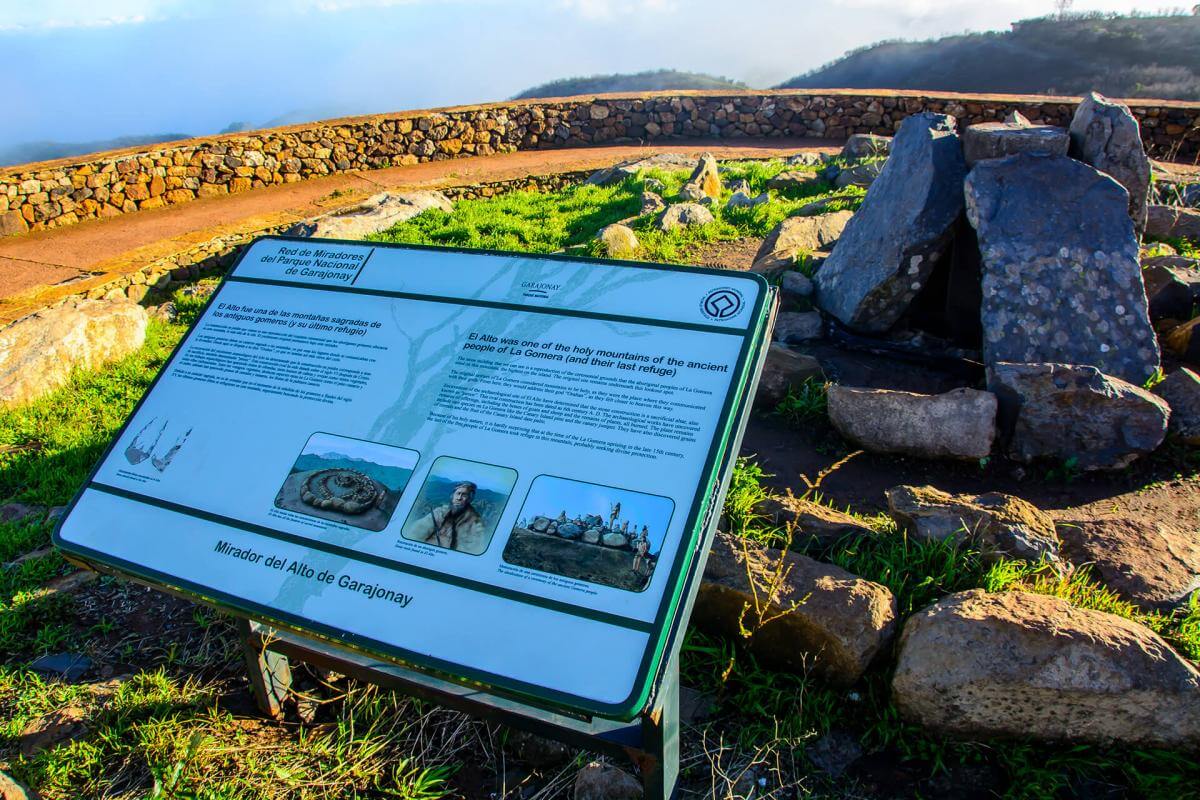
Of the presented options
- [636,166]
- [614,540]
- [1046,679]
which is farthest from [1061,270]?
[636,166]

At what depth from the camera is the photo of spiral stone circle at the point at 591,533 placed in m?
1.71

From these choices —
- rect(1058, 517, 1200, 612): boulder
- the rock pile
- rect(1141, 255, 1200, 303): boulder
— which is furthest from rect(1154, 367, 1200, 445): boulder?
rect(1141, 255, 1200, 303): boulder

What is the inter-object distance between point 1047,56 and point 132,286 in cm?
3125

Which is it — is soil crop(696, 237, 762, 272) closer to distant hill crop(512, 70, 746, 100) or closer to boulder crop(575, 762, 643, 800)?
boulder crop(575, 762, 643, 800)

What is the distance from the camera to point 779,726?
2.39 meters

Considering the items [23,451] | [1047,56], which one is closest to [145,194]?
[23,451]

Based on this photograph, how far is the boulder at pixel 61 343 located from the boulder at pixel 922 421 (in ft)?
15.5

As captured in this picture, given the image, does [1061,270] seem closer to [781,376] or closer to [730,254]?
[781,376]

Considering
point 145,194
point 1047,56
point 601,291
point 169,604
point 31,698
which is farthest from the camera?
point 1047,56

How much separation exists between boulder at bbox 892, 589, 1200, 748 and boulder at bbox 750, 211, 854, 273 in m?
3.45

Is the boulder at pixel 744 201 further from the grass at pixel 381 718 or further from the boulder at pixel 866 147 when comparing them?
the grass at pixel 381 718

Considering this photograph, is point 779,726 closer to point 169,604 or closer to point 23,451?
point 169,604

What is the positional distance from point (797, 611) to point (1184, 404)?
8.23ft

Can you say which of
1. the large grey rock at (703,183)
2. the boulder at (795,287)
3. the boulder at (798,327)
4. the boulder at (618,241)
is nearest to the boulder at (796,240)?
the boulder at (795,287)
